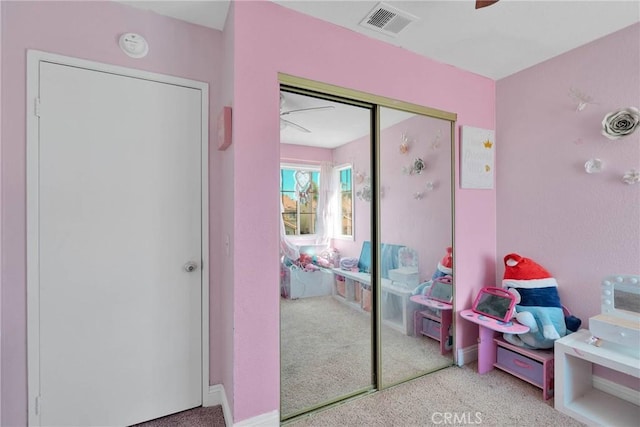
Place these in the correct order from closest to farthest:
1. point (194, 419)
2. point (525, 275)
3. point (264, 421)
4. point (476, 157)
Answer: point (264, 421), point (194, 419), point (525, 275), point (476, 157)

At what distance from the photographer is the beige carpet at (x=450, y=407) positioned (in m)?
1.67

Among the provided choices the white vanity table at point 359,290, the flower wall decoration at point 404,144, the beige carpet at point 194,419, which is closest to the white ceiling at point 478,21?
the flower wall decoration at point 404,144

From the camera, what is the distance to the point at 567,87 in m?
2.04

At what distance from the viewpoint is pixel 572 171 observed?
6.64 ft

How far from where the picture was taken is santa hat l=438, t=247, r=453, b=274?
89.3 inches

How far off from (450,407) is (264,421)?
1.15 meters

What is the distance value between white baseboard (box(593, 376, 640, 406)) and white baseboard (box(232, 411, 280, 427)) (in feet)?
6.90

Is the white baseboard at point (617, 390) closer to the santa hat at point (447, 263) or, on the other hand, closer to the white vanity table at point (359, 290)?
the santa hat at point (447, 263)

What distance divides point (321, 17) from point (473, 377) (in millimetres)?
2677

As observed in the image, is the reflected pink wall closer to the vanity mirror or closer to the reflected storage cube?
the reflected storage cube

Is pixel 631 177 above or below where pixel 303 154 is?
below

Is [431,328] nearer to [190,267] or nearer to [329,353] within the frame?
[329,353]

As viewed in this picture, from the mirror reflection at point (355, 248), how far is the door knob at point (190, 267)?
1.86 feet

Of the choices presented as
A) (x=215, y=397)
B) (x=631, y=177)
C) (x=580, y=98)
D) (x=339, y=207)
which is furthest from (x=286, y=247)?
(x=580, y=98)
